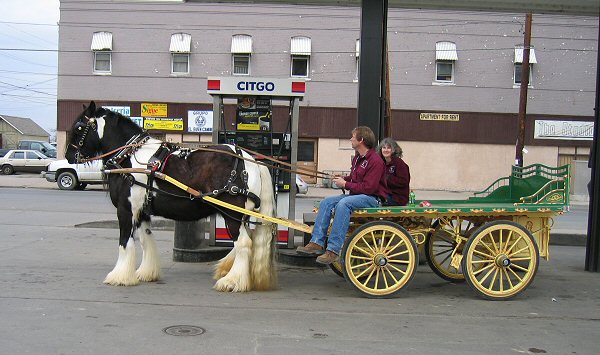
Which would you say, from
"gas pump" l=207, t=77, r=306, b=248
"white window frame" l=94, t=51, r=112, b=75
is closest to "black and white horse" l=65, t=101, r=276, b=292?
"gas pump" l=207, t=77, r=306, b=248

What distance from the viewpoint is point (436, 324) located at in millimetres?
5602

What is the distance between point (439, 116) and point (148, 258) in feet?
78.8

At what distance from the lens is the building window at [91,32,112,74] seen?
2795cm

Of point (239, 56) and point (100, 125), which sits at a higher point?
point (239, 56)

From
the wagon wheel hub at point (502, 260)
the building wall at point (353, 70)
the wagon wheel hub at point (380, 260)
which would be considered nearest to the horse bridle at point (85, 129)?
the wagon wheel hub at point (380, 260)

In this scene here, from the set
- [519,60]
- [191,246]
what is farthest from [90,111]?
[519,60]

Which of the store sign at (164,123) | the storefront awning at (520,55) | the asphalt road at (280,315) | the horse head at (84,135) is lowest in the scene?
the asphalt road at (280,315)

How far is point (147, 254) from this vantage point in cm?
701

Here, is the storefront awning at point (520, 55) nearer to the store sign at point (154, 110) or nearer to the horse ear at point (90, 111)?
the store sign at point (154, 110)

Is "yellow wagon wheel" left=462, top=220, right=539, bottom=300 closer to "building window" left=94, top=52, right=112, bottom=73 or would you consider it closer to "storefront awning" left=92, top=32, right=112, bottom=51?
"storefront awning" left=92, top=32, right=112, bottom=51

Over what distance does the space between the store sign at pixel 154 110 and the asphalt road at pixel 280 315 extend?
20.6 metres

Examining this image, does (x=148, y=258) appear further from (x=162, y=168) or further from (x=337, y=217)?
(x=337, y=217)

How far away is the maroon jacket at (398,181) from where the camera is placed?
7164 millimetres

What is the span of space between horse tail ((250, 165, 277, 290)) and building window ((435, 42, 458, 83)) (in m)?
23.5
